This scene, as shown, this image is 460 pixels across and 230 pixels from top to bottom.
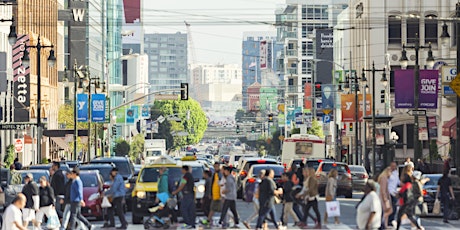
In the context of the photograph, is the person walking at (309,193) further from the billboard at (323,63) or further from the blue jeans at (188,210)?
the billboard at (323,63)

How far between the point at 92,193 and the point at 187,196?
5.47 metres

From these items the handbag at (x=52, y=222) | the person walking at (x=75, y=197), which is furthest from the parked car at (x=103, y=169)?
the handbag at (x=52, y=222)

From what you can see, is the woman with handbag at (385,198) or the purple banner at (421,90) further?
the purple banner at (421,90)

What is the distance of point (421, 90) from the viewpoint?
62938mm

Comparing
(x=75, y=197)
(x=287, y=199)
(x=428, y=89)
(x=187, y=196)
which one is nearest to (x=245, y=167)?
(x=428, y=89)

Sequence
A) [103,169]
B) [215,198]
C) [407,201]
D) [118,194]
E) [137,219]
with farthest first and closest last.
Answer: [103,169] < [137,219] < [215,198] < [118,194] < [407,201]

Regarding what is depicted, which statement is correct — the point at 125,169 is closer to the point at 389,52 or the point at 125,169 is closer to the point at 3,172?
the point at 3,172

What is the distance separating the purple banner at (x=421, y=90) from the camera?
62656 mm

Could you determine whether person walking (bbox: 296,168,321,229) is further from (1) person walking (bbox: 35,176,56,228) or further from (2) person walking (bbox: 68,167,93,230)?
(1) person walking (bbox: 35,176,56,228)

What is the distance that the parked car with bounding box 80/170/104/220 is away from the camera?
37.1m

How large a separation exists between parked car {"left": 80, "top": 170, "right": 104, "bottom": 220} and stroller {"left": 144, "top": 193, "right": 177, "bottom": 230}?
2.95 metres

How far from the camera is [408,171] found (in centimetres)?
3228

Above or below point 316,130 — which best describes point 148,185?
below

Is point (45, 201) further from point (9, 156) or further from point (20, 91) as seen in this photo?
point (20, 91)
